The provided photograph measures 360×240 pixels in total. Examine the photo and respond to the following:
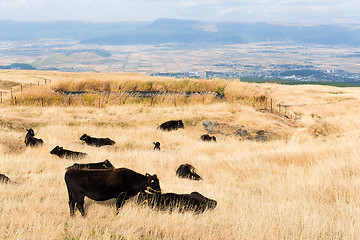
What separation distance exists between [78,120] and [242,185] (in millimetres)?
11460

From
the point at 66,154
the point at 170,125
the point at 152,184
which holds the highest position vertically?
the point at 152,184

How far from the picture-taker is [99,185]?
5.56 meters

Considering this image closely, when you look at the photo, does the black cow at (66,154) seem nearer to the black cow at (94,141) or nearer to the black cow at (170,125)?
the black cow at (94,141)

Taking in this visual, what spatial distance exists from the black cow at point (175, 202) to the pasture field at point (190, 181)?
222 mm

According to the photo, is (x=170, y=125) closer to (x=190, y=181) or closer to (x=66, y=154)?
(x=66, y=154)

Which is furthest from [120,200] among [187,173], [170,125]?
[170,125]

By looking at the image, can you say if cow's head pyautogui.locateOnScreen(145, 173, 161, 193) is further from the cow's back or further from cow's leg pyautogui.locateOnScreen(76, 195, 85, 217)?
cow's leg pyautogui.locateOnScreen(76, 195, 85, 217)

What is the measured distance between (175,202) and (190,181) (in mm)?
2592

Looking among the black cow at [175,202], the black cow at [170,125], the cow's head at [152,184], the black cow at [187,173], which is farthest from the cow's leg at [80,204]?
the black cow at [170,125]

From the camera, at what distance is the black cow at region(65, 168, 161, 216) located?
5.50m

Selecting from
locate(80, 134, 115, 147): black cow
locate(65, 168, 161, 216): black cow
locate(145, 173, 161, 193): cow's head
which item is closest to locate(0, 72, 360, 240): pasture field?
locate(65, 168, 161, 216): black cow

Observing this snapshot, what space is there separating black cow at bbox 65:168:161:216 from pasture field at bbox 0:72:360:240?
209 millimetres

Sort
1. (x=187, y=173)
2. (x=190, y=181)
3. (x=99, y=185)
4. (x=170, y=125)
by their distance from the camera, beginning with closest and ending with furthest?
(x=99, y=185), (x=190, y=181), (x=187, y=173), (x=170, y=125)

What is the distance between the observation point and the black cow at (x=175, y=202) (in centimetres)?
579
